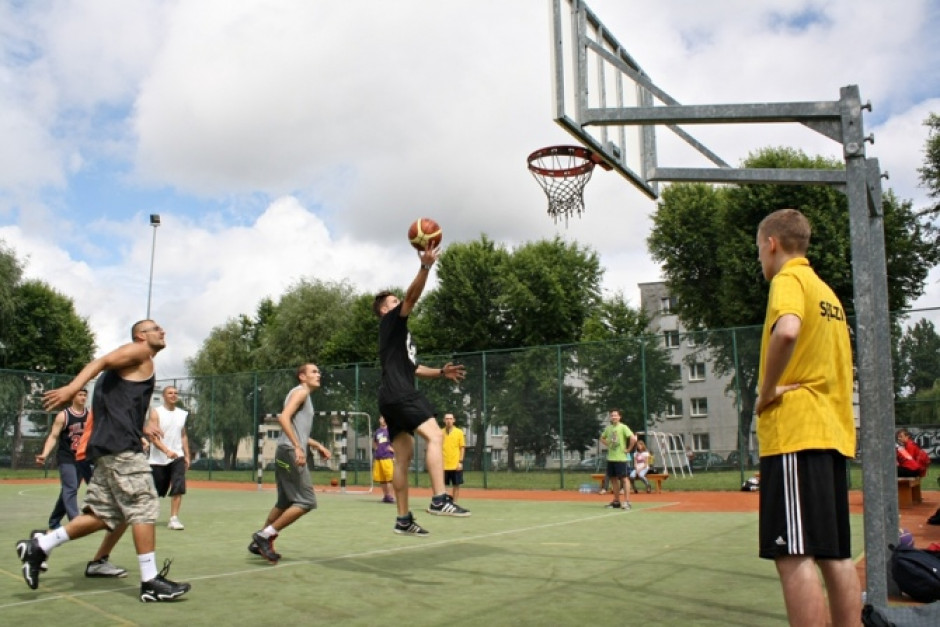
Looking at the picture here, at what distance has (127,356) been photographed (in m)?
5.83

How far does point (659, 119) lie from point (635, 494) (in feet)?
51.5

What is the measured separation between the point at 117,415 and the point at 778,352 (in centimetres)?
458

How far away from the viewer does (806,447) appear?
345 cm

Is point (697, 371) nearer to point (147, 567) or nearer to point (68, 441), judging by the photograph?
point (68, 441)

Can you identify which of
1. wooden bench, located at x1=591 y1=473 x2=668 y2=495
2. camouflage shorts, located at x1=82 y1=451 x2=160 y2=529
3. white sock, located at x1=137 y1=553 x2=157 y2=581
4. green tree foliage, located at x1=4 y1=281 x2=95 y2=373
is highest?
green tree foliage, located at x1=4 y1=281 x2=95 y2=373

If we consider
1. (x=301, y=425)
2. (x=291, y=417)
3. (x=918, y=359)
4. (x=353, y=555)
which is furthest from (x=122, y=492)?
(x=918, y=359)

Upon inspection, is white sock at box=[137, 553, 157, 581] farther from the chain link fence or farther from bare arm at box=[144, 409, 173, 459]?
the chain link fence

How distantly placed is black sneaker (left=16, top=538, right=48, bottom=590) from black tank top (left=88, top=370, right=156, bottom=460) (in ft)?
2.46

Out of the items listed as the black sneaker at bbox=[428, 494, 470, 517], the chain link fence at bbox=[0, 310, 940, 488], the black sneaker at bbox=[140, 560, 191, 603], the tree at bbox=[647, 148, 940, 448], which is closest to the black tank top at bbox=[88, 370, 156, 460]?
the black sneaker at bbox=[140, 560, 191, 603]

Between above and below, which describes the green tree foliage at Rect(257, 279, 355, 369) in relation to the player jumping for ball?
above

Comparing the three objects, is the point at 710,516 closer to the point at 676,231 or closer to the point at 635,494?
the point at 635,494

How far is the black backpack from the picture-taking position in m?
5.40

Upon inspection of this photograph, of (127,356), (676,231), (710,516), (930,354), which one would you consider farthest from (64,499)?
(676,231)

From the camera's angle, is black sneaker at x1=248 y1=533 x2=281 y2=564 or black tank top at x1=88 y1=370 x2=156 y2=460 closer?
black tank top at x1=88 y1=370 x2=156 y2=460
